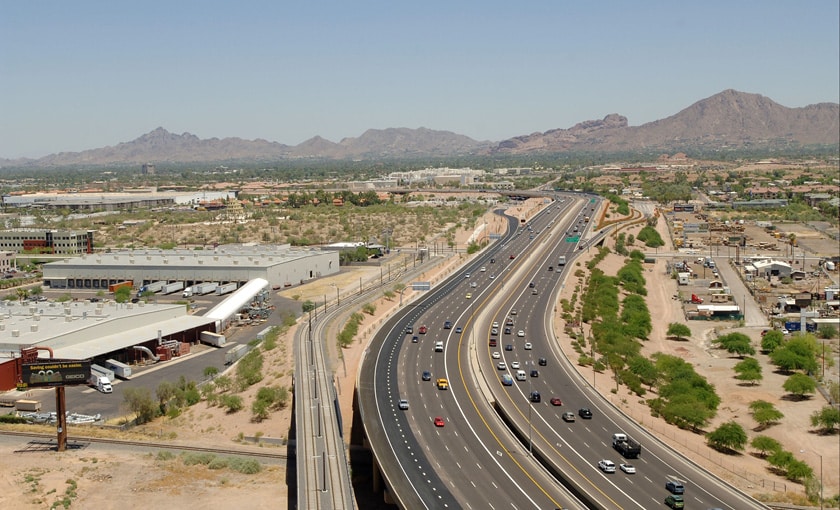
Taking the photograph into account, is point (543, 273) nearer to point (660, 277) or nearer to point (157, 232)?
point (660, 277)

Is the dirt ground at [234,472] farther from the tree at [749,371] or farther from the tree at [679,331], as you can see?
the tree at [679,331]

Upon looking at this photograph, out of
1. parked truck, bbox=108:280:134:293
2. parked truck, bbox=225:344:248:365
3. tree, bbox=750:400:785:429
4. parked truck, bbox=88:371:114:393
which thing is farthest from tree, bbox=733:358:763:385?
parked truck, bbox=108:280:134:293

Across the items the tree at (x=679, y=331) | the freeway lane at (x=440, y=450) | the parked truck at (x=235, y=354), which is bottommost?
the tree at (x=679, y=331)

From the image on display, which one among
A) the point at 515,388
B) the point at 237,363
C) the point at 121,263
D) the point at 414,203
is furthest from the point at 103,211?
the point at 515,388

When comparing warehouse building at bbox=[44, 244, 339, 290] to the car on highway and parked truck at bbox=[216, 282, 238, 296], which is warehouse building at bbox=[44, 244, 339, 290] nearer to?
parked truck at bbox=[216, 282, 238, 296]

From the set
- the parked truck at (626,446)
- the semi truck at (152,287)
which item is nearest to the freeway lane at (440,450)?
the parked truck at (626,446)

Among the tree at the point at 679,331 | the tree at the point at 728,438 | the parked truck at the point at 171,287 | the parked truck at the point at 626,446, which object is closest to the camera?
the parked truck at the point at 626,446
